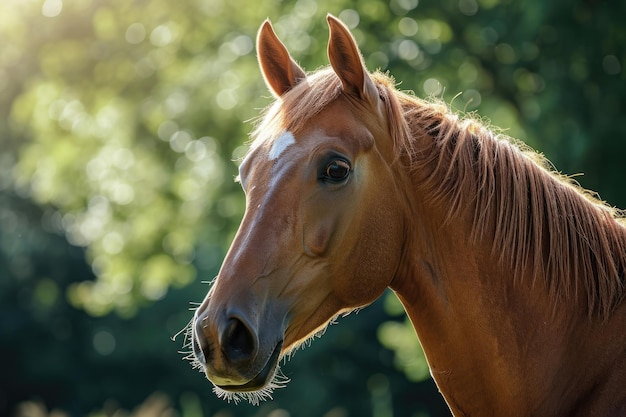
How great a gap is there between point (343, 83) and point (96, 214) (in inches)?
371

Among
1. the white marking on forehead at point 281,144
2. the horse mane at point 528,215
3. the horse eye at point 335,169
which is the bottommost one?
the horse mane at point 528,215

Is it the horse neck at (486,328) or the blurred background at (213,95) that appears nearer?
the horse neck at (486,328)

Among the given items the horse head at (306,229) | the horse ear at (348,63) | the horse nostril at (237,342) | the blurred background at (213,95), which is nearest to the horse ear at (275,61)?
the horse head at (306,229)

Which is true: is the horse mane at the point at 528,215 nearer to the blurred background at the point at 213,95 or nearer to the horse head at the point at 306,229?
the horse head at the point at 306,229

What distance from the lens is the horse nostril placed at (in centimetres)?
270

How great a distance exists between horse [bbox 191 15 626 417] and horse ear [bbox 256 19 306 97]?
34 centimetres

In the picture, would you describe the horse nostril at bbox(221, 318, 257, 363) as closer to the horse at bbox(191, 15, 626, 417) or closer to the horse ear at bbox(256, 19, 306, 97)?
the horse at bbox(191, 15, 626, 417)

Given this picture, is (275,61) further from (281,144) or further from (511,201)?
(511,201)

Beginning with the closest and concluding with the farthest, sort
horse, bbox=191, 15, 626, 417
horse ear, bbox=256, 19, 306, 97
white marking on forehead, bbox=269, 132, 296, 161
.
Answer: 1. horse, bbox=191, 15, 626, 417
2. white marking on forehead, bbox=269, 132, 296, 161
3. horse ear, bbox=256, 19, 306, 97

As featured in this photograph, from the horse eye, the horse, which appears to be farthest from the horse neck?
the horse eye

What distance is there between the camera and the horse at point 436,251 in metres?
2.90

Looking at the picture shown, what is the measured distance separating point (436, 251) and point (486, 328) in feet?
1.09

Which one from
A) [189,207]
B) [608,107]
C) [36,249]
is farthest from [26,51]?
[36,249]

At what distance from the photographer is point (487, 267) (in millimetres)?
3018
